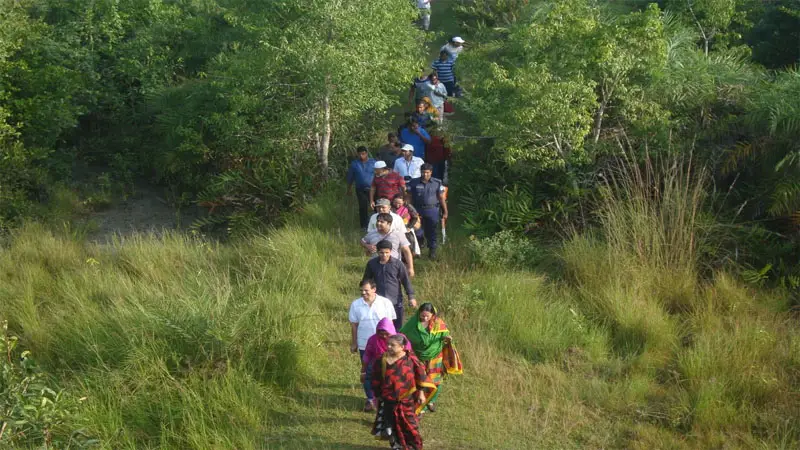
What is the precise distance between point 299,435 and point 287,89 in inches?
370

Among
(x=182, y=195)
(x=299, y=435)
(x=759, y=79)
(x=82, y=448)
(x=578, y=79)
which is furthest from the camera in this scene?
(x=182, y=195)

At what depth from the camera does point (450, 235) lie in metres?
13.9

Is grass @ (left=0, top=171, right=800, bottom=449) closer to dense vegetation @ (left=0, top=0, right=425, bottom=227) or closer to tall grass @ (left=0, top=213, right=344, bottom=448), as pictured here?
tall grass @ (left=0, top=213, right=344, bottom=448)

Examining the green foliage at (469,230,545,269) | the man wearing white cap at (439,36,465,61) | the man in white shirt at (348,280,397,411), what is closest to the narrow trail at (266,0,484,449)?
the man in white shirt at (348,280,397,411)

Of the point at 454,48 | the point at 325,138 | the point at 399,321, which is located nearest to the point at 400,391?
the point at 399,321

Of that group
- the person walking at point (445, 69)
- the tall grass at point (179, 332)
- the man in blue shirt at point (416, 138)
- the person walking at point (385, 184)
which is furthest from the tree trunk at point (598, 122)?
A: the person walking at point (445, 69)

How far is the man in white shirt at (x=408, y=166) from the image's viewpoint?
13.3m

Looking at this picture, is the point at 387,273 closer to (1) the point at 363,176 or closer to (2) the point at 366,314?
(2) the point at 366,314

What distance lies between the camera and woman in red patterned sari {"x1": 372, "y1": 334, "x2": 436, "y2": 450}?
7.33 m

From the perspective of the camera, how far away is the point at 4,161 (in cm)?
1833

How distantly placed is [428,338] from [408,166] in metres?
5.69

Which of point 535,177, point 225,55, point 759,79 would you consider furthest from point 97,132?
point 759,79

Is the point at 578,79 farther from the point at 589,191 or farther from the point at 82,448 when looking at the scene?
the point at 82,448

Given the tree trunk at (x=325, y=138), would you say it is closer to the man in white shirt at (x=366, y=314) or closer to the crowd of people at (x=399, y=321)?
the crowd of people at (x=399, y=321)
